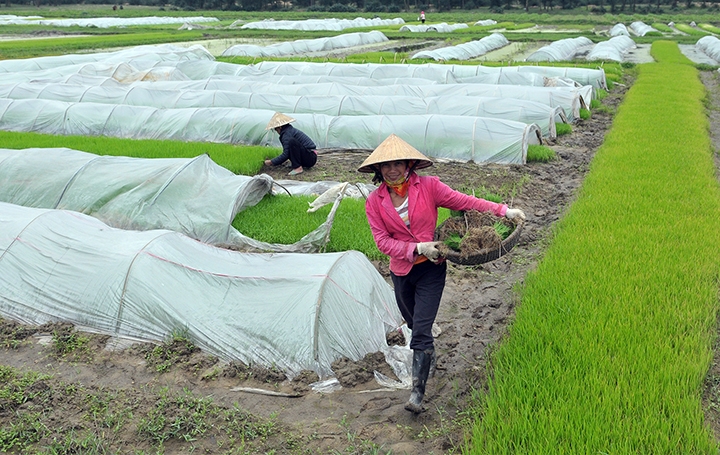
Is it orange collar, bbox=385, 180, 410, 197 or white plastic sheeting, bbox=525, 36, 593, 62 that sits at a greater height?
orange collar, bbox=385, 180, 410, 197

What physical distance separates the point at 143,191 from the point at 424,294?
410 cm

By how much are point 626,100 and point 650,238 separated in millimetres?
9782

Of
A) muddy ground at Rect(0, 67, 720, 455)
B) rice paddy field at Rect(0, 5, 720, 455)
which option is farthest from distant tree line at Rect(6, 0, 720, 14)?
muddy ground at Rect(0, 67, 720, 455)

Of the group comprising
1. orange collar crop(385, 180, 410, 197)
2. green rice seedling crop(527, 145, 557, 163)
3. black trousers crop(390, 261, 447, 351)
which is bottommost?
green rice seedling crop(527, 145, 557, 163)

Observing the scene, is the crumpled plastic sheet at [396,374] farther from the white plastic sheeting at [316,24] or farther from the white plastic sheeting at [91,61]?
the white plastic sheeting at [316,24]

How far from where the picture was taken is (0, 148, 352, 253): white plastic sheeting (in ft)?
19.9

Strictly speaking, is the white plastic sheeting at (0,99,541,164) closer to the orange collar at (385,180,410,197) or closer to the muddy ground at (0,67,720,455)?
the muddy ground at (0,67,720,455)

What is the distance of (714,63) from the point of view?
22.7m

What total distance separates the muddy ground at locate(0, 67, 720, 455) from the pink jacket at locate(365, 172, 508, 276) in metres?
0.80

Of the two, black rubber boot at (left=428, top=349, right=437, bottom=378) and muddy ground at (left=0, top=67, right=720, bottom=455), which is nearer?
muddy ground at (left=0, top=67, right=720, bottom=455)

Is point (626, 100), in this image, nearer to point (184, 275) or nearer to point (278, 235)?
point (278, 235)

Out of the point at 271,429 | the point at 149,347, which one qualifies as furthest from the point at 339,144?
the point at 271,429

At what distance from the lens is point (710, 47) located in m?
25.1

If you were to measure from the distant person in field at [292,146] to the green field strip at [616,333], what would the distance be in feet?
12.1
